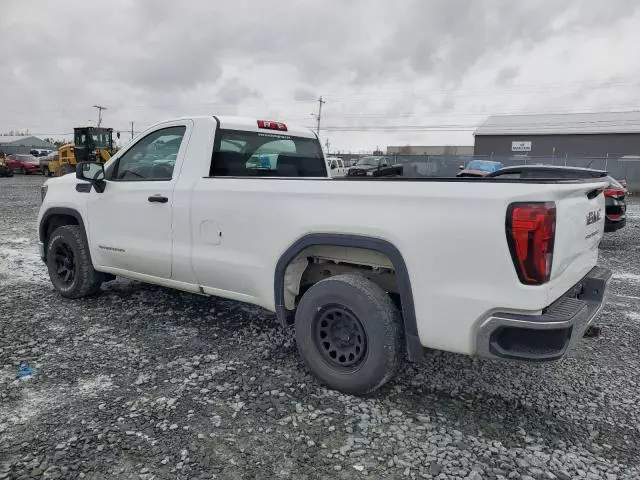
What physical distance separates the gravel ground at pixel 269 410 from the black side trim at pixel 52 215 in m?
1.12

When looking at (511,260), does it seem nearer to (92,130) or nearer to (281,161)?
(281,161)

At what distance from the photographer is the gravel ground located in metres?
2.62

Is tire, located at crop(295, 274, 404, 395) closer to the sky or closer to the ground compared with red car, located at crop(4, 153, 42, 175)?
closer to the ground

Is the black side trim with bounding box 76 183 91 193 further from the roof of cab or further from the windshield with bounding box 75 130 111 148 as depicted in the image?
the windshield with bounding box 75 130 111 148

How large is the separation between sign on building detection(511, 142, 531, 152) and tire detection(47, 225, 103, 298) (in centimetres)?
4783

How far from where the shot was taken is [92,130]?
94.8 ft

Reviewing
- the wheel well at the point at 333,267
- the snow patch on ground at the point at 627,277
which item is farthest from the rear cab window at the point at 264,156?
the snow patch on ground at the point at 627,277

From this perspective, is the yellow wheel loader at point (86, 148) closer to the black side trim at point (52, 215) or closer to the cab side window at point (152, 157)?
the black side trim at point (52, 215)

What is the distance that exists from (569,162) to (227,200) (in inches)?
1226

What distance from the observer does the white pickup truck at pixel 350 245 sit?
2650 mm

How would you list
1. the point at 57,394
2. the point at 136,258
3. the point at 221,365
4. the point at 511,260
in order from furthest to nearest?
the point at 136,258 < the point at 221,365 < the point at 57,394 < the point at 511,260

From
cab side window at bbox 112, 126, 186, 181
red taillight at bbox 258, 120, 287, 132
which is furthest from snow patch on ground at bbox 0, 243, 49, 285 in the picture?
red taillight at bbox 258, 120, 287, 132

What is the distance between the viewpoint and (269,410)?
314 centimetres

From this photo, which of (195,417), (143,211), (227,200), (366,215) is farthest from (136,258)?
(366,215)
